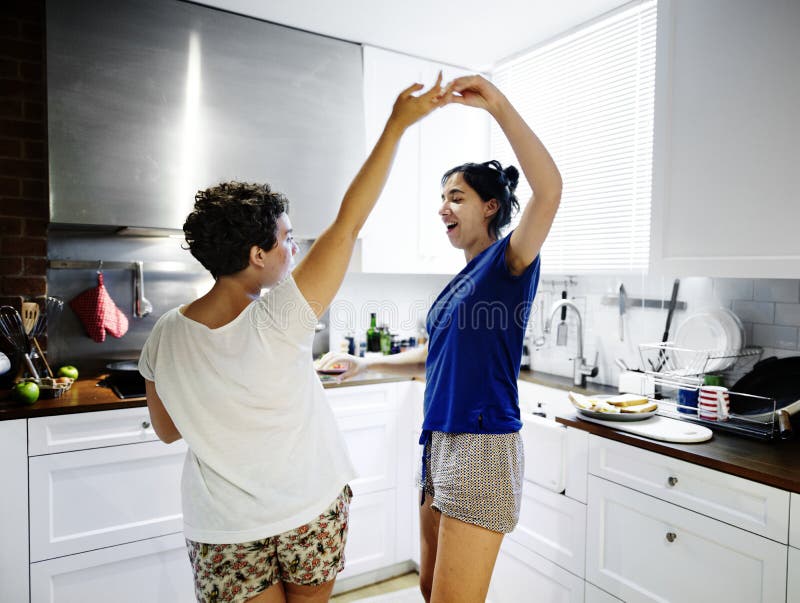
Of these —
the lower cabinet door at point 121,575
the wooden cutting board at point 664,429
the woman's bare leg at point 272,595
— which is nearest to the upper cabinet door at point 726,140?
the wooden cutting board at point 664,429

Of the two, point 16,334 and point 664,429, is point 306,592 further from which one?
point 16,334

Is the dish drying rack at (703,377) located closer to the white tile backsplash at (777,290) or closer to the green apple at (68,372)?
the white tile backsplash at (777,290)

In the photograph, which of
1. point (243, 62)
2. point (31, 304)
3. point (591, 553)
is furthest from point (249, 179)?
point (591, 553)

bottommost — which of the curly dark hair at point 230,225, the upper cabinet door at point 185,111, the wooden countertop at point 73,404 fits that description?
the wooden countertop at point 73,404

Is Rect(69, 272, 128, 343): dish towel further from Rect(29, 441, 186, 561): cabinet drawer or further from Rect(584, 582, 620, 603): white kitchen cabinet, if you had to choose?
Rect(584, 582, 620, 603): white kitchen cabinet

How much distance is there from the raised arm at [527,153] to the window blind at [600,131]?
A: 127 centimetres

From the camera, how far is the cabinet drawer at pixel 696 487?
1.40m

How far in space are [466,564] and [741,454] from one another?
0.84 m

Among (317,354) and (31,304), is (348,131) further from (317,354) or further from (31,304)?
(31,304)

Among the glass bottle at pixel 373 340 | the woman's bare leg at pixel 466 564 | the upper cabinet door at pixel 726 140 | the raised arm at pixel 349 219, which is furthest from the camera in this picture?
the glass bottle at pixel 373 340

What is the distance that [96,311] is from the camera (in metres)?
2.42

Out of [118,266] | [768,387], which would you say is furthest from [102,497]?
[768,387]

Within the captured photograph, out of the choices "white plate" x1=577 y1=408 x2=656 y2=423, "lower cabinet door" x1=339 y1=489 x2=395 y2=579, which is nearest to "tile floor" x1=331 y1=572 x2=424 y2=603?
"lower cabinet door" x1=339 y1=489 x2=395 y2=579

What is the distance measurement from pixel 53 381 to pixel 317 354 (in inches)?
48.6
